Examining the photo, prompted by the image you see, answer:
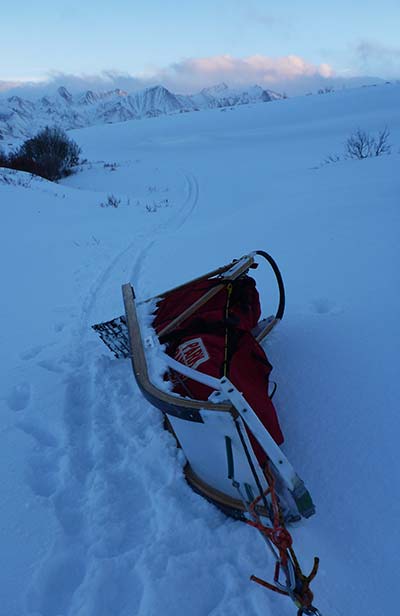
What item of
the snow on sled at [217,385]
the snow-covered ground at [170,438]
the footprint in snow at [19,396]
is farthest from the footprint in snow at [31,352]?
the snow on sled at [217,385]

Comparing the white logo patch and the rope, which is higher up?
the white logo patch

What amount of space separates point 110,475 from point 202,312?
1.08 meters

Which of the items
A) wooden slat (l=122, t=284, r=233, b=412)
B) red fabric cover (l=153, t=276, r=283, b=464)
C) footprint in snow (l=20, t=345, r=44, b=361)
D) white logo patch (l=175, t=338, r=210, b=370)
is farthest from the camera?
footprint in snow (l=20, t=345, r=44, b=361)

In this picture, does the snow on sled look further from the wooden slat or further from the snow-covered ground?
the snow-covered ground

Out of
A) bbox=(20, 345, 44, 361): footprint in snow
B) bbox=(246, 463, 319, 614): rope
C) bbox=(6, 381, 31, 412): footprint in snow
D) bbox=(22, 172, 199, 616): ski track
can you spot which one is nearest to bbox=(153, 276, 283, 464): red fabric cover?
bbox=(246, 463, 319, 614): rope

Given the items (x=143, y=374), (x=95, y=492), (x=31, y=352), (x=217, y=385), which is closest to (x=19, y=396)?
(x=31, y=352)

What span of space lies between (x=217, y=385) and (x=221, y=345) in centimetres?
48

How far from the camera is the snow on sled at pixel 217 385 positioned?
5.28 ft

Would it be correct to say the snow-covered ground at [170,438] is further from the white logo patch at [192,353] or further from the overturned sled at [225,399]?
the white logo patch at [192,353]

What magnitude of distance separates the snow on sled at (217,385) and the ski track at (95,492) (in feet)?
0.90

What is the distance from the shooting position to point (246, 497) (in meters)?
1.77

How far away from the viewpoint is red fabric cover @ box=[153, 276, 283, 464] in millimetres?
1951

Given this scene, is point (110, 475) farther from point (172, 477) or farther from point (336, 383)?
point (336, 383)

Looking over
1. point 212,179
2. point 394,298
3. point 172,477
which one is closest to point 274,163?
point 212,179
